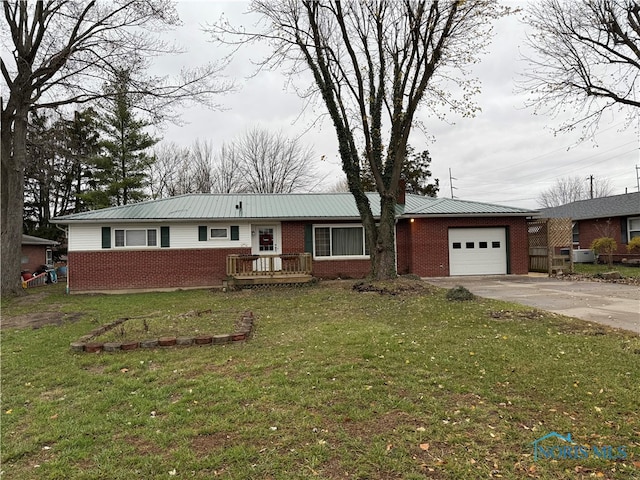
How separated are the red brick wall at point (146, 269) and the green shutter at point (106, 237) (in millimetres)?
278

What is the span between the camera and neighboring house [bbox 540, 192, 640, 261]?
21.5 meters

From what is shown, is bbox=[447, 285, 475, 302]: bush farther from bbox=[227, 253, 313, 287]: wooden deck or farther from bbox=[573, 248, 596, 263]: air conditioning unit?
bbox=[573, 248, 596, 263]: air conditioning unit

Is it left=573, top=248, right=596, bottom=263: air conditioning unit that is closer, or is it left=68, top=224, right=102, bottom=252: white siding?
left=68, top=224, right=102, bottom=252: white siding

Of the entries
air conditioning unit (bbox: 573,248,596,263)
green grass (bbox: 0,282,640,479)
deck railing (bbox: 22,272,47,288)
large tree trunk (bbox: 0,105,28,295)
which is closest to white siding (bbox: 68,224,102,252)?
large tree trunk (bbox: 0,105,28,295)

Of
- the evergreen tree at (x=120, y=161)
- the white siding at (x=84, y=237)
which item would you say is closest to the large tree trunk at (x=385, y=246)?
the white siding at (x=84, y=237)

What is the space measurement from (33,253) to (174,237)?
1477cm

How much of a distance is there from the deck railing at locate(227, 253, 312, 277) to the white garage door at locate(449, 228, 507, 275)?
22.6 feet

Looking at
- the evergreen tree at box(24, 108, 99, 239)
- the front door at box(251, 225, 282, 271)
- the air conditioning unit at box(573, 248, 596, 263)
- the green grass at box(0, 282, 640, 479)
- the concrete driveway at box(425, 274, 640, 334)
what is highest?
the evergreen tree at box(24, 108, 99, 239)

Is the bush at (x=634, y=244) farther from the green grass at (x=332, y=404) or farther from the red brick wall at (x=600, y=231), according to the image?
the green grass at (x=332, y=404)

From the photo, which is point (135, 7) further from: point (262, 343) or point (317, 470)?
point (317, 470)

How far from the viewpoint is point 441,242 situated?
54.4 ft

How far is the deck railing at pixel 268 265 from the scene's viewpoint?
14141 millimetres

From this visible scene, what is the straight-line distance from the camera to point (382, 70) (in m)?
12.4

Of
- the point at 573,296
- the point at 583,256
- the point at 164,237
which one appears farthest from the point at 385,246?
the point at 583,256
